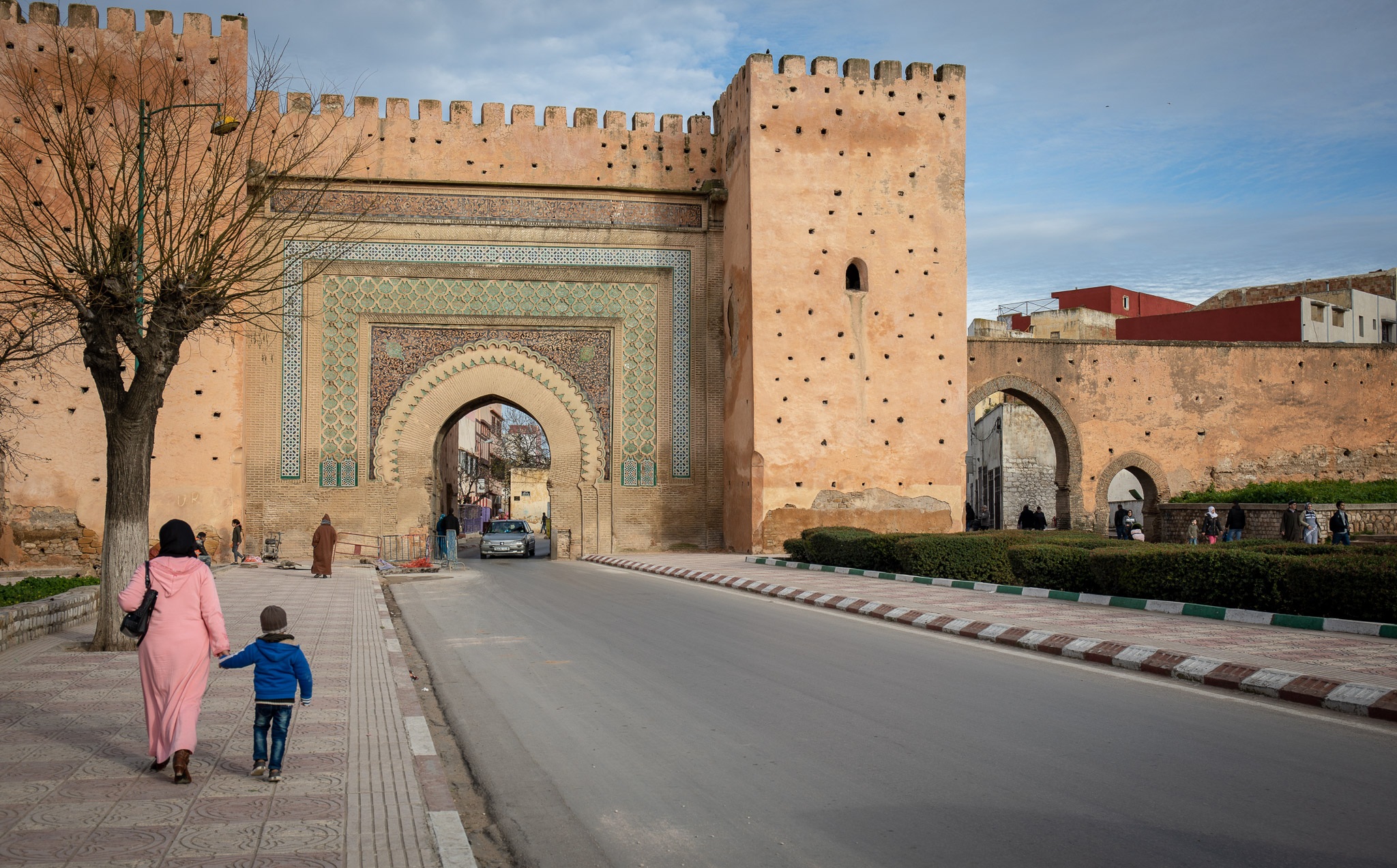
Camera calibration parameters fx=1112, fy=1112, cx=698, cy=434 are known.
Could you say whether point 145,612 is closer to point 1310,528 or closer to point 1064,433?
point 1310,528

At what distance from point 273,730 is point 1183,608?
769 cm

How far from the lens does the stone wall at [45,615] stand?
25.4ft

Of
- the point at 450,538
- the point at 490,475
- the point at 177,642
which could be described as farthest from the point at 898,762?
the point at 490,475

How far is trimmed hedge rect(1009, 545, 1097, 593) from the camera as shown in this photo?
11.0m

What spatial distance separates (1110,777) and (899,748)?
34.0 inches

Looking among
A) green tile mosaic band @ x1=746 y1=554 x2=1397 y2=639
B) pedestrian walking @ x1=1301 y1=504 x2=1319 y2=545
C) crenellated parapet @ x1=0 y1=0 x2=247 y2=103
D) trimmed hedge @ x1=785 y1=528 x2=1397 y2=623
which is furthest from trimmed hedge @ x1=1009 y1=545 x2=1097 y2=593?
crenellated parapet @ x1=0 y1=0 x2=247 y2=103

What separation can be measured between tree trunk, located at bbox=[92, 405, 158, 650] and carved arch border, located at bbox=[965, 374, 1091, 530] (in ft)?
55.5

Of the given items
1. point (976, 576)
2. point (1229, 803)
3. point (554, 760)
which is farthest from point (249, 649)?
point (976, 576)

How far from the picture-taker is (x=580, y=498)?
66.3 ft

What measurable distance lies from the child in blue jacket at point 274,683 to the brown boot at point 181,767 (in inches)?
9.3

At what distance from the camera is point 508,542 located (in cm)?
2277

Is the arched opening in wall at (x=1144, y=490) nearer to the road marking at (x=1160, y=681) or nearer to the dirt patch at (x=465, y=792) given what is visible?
the road marking at (x=1160, y=681)

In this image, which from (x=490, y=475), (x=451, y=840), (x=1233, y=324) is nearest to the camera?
(x=451, y=840)

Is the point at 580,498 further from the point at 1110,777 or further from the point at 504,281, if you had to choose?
the point at 1110,777
